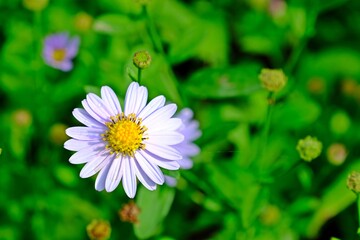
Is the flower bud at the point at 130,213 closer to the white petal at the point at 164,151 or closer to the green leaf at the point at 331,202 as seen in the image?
the white petal at the point at 164,151

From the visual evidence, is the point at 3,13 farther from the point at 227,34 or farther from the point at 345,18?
the point at 345,18

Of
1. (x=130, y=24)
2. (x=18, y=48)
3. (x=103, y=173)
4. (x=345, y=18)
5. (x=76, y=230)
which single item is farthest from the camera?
(x=345, y=18)

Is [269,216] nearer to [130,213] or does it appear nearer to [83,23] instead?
[130,213]

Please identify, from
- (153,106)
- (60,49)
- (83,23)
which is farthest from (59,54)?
(153,106)

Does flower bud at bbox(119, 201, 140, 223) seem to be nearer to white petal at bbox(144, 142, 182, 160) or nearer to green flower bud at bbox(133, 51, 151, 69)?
white petal at bbox(144, 142, 182, 160)

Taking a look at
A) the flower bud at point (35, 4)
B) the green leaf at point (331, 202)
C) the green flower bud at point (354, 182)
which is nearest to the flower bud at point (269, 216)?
the green leaf at point (331, 202)

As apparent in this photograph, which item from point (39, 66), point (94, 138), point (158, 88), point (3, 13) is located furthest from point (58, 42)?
point (94, 138)
